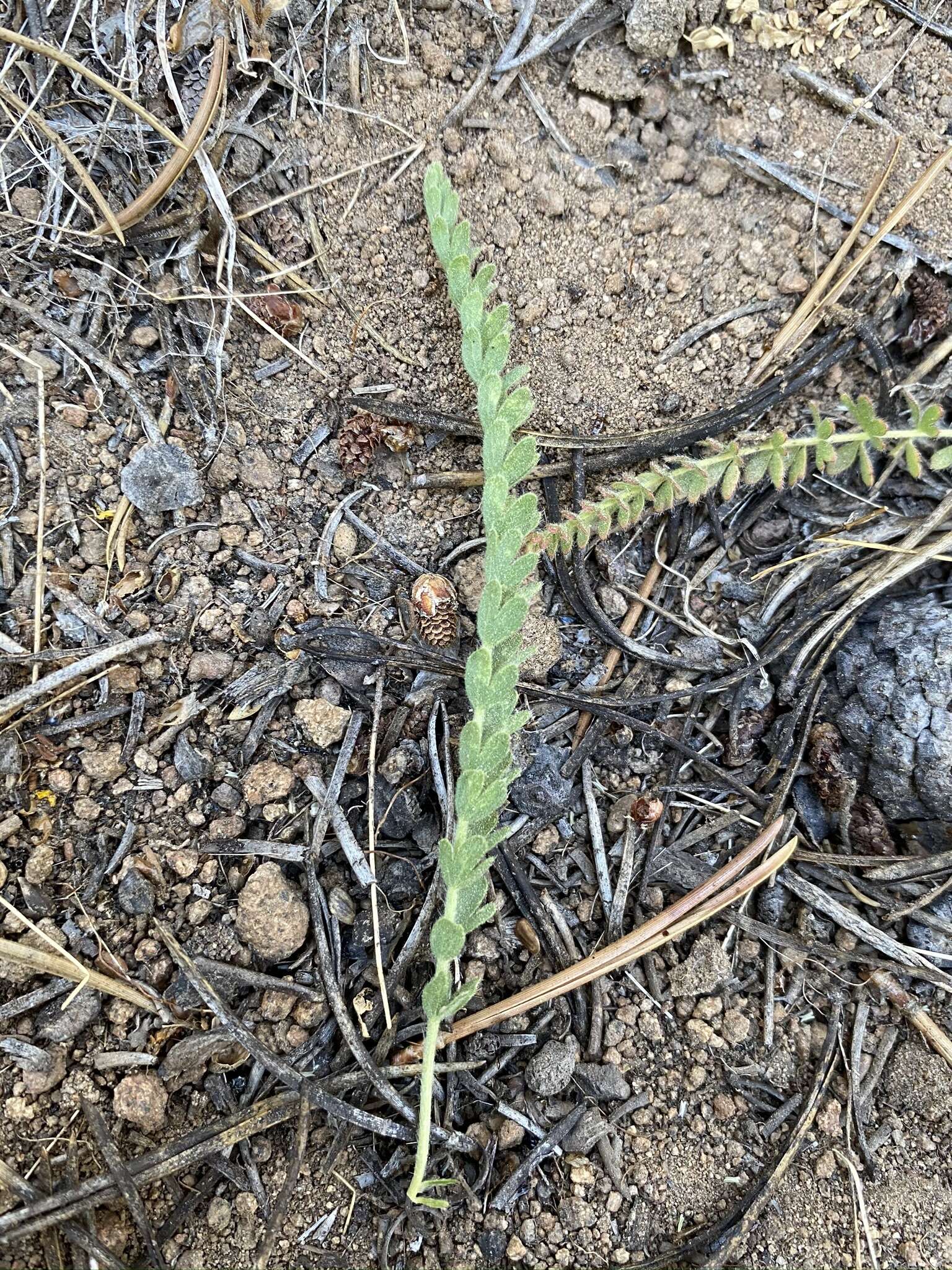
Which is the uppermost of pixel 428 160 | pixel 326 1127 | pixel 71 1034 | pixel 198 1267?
pixel 428 160

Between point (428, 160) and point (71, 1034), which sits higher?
point (428, 160)

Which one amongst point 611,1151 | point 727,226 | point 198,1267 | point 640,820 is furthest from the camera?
point 727,226

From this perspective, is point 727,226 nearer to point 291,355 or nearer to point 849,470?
point 849,470

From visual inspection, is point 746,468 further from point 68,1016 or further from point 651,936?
point 68,1016

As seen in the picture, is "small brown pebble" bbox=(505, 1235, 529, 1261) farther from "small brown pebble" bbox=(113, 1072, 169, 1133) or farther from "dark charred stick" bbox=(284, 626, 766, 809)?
"dark charred stick" bbox=(284, 626, 766, 809)

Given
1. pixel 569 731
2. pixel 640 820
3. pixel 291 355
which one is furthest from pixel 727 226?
pixel 640 820

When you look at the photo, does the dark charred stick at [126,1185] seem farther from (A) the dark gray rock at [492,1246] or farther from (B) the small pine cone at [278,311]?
(B) the small pine cone at [278,311]

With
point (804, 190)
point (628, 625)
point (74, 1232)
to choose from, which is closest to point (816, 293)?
point (804, 190)
